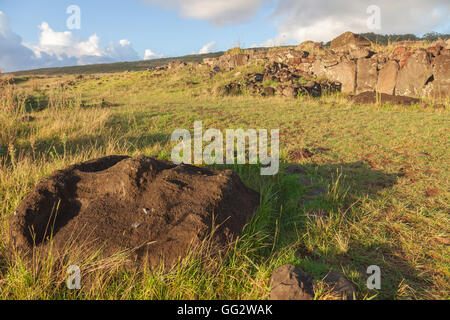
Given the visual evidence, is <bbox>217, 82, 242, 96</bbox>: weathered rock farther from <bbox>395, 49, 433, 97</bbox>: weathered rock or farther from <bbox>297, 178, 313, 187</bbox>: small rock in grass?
<bbox>297, 178, 313, 187</bbox>: small rock in grass

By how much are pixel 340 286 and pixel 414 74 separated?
10970 millimetres

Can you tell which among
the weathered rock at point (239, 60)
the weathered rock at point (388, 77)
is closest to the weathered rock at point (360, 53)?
the weathered rock at point (388, 77)

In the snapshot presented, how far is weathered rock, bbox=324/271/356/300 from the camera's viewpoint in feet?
6.28

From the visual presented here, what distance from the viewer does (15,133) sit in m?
5.46

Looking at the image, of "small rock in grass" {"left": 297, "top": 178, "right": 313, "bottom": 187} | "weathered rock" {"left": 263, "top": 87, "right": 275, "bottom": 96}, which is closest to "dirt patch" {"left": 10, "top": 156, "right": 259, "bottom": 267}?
"small rock in grass" {"left": 297, "top": 178, "right": 313, "bottom": 187}

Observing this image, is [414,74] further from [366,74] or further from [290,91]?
[290,91]

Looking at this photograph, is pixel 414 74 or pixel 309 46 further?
pixel 309 46

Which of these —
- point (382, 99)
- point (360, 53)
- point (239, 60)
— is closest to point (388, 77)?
point (382, 99)

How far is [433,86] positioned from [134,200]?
444 inches

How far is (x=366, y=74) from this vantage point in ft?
38.0

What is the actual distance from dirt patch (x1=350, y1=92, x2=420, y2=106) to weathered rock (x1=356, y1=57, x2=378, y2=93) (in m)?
1.38
